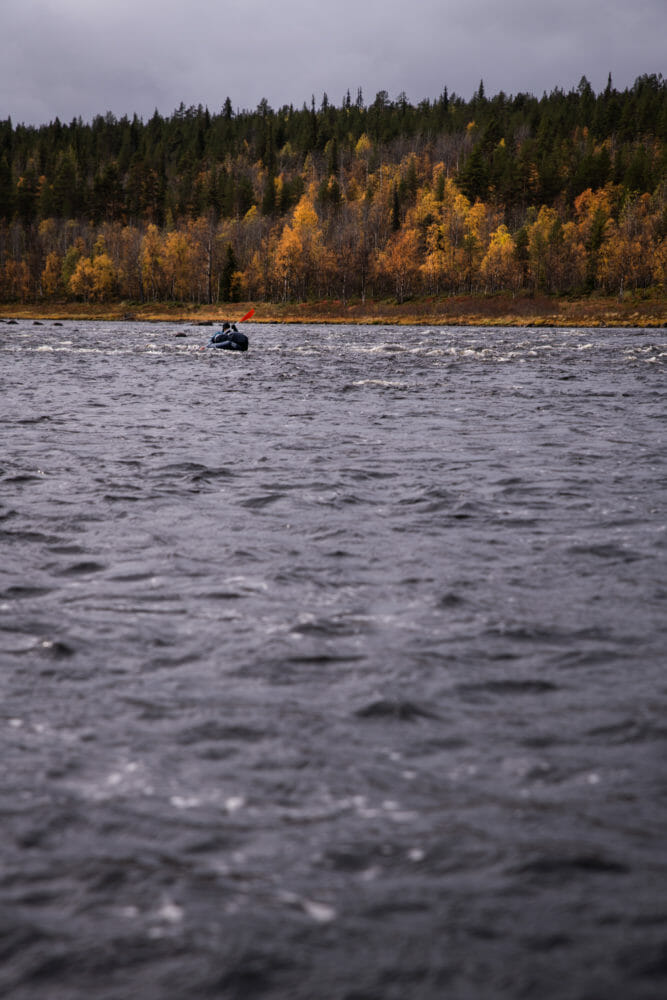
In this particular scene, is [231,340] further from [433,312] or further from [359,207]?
[359,207]

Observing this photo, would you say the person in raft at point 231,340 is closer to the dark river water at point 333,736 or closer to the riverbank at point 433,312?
the dark river water at point 333,736

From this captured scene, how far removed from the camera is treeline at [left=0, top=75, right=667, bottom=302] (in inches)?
4119

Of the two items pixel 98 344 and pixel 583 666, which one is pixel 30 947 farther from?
pixel 98 344

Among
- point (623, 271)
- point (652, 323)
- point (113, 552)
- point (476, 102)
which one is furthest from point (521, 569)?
point (476, 102)

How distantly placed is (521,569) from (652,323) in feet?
226

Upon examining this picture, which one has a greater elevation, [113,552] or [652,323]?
[652,323]

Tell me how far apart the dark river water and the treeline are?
300 ft

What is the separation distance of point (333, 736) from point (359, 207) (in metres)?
135

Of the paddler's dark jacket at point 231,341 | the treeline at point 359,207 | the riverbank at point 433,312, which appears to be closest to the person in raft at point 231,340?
the paddler's dark jacket at point 231,341

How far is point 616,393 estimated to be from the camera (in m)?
24.3

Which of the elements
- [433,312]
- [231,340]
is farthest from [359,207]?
[231,340]

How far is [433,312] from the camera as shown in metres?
89.1

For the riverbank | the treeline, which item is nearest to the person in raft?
the riverbank

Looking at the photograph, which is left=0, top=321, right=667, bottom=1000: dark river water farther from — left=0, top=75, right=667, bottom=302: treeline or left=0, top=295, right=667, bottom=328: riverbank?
left=0, top=75, right=667, bottom=302: treeline
